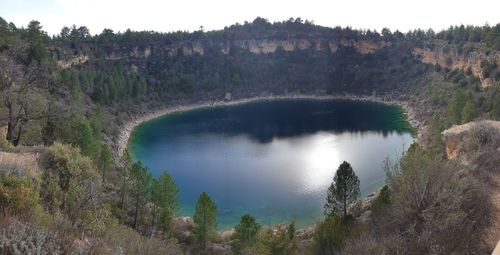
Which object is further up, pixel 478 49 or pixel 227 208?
pixel 478 49

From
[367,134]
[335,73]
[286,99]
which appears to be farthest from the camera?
[335,73]

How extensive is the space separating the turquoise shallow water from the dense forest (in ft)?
18.2

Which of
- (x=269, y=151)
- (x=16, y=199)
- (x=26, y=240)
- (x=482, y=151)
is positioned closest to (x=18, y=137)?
(x=16, y=199)

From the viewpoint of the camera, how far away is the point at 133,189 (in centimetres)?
3275

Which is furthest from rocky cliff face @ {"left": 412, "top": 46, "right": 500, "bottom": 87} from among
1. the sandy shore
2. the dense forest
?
the sandy shore

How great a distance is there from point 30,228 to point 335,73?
114 metres

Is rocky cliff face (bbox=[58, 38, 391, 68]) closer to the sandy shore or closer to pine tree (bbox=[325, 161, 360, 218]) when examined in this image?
the sandy shore

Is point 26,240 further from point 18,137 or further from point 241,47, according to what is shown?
point 241,47

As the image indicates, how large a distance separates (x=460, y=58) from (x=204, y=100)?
57.4 metres

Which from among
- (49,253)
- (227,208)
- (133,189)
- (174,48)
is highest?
(174,48)

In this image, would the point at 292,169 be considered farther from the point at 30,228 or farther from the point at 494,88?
the point at 30,228

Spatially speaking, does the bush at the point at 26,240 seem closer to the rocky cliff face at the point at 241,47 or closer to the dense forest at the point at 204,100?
the dense forest at the point at 204,100

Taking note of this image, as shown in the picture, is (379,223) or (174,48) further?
(174,48)

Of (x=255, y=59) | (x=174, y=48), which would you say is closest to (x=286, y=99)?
(x=255, y=59)
